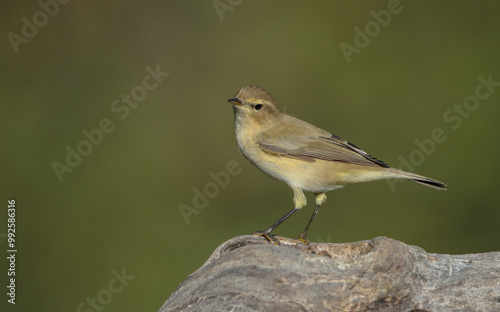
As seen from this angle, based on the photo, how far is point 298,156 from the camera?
5445mm

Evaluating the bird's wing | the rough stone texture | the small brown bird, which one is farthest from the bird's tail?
the rough stone texture

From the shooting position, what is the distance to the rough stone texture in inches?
152

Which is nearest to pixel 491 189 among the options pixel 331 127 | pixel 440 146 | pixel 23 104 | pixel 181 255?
pixel 440 146

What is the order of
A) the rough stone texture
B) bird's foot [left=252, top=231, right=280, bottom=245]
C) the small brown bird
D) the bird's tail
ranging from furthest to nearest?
the small brown bird → the bird's tail → bird's foot [left=252, top=231, right=280, bottom=245] → the rough stone texture

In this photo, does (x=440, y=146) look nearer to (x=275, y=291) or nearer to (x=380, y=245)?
(x=380, y=245)


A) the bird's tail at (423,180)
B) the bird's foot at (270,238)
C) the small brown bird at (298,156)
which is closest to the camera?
the bird's foot at (270,238)

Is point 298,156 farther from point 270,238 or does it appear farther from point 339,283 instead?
point 339,283

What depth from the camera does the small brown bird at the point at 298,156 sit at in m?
5.39

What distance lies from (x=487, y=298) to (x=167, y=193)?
18.2ft

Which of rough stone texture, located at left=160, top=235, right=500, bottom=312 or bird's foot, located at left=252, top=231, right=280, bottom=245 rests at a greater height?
bird's foot, located at left=252, top=231, right=280, bottom=245

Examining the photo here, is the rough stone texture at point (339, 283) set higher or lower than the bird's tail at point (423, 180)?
lower

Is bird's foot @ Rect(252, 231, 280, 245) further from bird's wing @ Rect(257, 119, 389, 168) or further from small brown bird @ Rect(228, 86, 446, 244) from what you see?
bird's wing @ Rect(257, 119, 389, 168)

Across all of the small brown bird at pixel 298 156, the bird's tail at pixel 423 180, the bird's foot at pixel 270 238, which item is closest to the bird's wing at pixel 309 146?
the small brown bird at pixel 298 156

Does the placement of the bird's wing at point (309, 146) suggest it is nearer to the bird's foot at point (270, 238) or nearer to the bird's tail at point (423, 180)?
the bird's tail at point (423, 180)
